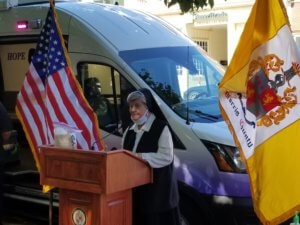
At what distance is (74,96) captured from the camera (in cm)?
527

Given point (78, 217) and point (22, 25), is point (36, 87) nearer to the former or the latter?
point (22, 25)

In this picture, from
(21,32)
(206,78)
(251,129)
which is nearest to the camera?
(251,129)

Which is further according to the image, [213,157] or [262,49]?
[213,157]

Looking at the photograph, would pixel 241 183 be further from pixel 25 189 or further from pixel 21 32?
pixel 21 32

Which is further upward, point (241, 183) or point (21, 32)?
point (21, 32)

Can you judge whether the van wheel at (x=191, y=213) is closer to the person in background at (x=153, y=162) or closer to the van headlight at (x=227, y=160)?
the van headlight at (x=227, y=160)

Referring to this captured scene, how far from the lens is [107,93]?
20.2 ft

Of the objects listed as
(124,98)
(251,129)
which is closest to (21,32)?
(124,98)

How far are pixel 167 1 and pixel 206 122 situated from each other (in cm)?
127

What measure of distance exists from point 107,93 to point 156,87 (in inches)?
24.6

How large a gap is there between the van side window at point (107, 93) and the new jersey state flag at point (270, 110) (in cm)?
226

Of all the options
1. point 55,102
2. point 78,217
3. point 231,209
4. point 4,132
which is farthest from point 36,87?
point 231,209

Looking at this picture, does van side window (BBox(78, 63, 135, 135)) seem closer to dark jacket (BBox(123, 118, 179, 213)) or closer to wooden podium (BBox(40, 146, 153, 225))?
dark jacket (BBox(123, 118, 179, 213))

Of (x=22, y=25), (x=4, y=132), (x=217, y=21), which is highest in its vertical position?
(x=217, y=21)
